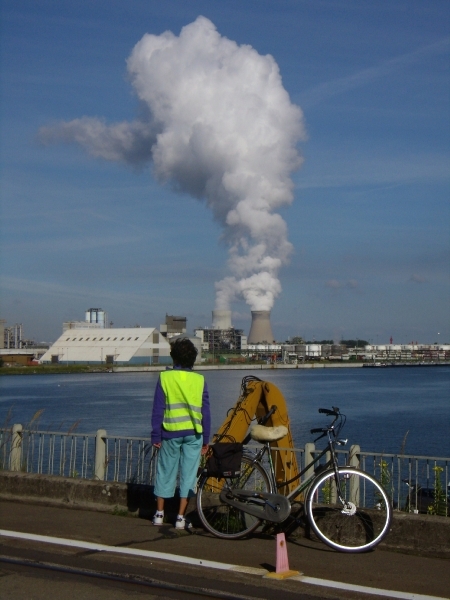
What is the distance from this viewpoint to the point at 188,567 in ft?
23.1

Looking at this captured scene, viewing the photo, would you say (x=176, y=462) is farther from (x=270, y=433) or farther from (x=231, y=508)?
(x=270, y=433)

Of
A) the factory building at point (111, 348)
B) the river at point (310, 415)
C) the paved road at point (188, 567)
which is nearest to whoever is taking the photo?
the paved road at point (188, 567)

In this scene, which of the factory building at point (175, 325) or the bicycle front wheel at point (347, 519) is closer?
the bicycle front wheel at point (347, 519)

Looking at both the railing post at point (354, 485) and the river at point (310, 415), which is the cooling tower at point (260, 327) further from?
the railing post at point (354, 485)

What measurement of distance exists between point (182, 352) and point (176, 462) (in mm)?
1218

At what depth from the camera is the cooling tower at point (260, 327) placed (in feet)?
506

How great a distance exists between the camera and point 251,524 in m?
8.11

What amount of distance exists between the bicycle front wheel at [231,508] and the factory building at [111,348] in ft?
478

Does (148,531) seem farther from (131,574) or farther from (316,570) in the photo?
(316,570)

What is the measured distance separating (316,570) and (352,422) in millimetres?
44629

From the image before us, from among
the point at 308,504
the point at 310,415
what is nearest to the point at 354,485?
the point at 308,504

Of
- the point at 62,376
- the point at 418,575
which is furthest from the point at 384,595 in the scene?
the point at 62,376

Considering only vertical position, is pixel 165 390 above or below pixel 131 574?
above

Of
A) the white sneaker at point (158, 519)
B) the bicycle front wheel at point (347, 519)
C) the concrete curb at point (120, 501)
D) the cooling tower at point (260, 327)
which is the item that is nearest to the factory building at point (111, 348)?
the cooling tower at point (260, 327)
